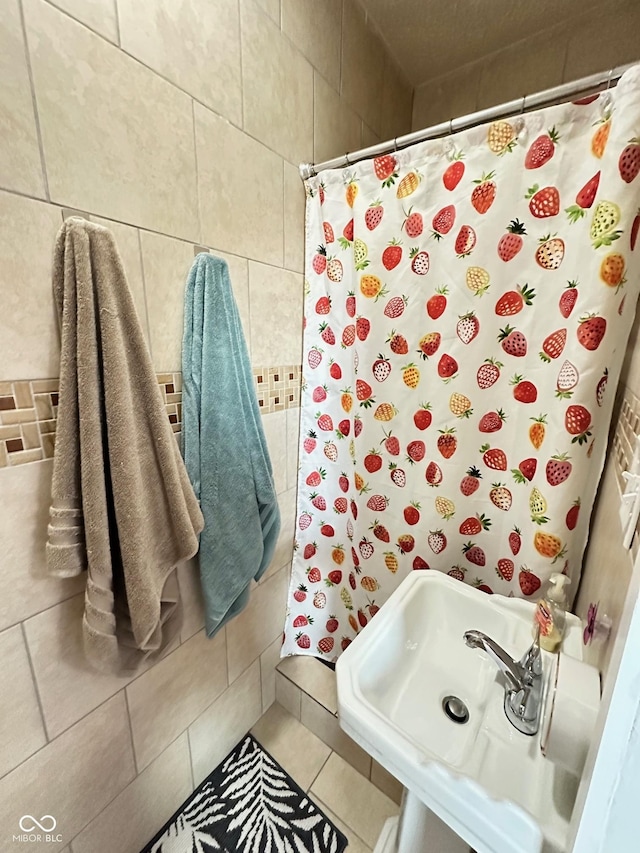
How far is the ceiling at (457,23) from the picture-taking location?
1069mm

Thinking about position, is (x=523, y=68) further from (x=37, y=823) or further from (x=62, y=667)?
(x=37, y=823)

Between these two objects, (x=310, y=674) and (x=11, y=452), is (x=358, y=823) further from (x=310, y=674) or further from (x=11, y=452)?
(x=11, y=452)

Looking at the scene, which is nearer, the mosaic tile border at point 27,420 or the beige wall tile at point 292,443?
the mosaic tile border at point 27,420

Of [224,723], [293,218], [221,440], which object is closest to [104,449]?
[221,440]

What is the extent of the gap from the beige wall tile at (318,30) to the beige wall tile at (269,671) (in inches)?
77.3

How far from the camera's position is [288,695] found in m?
1.35

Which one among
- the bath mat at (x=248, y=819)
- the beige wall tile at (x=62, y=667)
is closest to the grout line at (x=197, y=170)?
the beige wall tile at (x=62, y=667)

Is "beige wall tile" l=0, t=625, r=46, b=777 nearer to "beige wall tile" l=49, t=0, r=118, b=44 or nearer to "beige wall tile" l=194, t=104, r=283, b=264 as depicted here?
"beige wall tile" l=194, t=104, r=283, b=264

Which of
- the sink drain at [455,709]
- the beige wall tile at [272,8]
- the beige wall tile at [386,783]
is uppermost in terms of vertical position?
the beige wall tile at [272,8]

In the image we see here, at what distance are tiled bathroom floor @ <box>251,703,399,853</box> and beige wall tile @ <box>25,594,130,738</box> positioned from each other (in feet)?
2.66

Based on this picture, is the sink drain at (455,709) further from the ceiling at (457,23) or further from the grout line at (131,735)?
the ceiling at (457,23)

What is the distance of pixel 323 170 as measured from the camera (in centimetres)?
105

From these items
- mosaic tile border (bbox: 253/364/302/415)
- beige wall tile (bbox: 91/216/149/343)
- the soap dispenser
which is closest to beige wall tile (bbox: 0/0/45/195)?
beige wall tile (bbox: 91/216/149/343)

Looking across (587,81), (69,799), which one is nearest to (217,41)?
(587,81)
